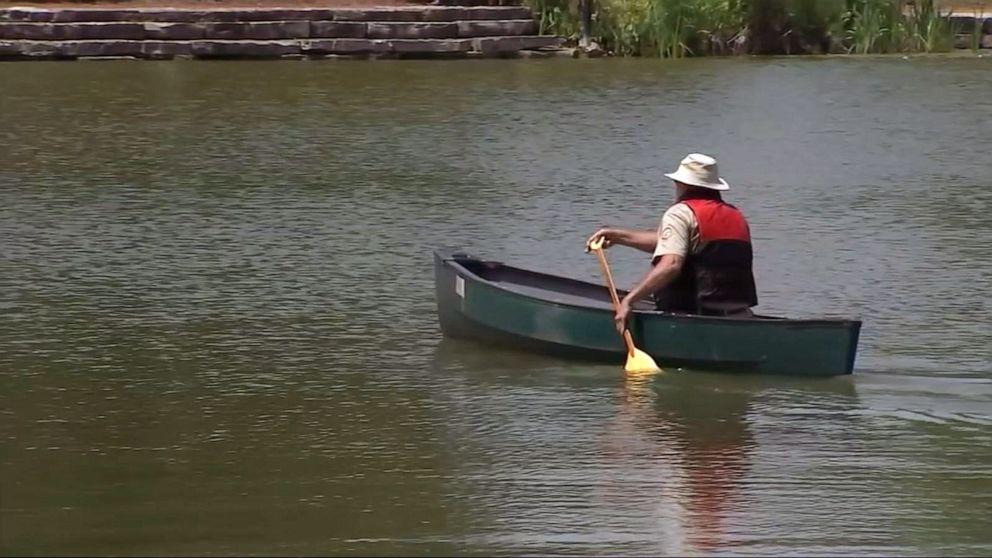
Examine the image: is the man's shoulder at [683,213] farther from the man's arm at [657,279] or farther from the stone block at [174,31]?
→ the stone block at [174,31]

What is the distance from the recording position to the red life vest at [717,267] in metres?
9.36

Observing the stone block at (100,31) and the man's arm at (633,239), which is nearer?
the man's arm at (633,239)

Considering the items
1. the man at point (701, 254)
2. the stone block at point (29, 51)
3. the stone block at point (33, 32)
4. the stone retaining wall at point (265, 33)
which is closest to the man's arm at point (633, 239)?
the man at point (701, 254)

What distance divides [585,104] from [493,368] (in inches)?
498

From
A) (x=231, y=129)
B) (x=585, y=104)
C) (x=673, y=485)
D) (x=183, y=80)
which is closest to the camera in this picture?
(x=673, y=485)

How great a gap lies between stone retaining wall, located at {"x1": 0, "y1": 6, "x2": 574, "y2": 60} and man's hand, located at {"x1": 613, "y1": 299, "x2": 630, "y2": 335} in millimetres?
18695

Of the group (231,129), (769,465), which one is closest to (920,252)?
(769,465)

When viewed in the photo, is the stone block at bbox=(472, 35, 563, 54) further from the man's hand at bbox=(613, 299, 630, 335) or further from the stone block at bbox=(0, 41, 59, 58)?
the man's hand at bbox=(613, 299, 630, 335)

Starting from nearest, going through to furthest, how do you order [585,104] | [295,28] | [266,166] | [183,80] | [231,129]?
[266,166], [231,129], [585,104], [183,80], [295,28]

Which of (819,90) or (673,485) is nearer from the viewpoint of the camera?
(673,485)

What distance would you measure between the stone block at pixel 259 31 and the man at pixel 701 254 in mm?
19186

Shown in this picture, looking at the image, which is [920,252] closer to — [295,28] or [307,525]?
[307,525]

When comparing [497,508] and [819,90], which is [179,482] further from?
[819,90]

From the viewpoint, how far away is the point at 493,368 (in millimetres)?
9930
